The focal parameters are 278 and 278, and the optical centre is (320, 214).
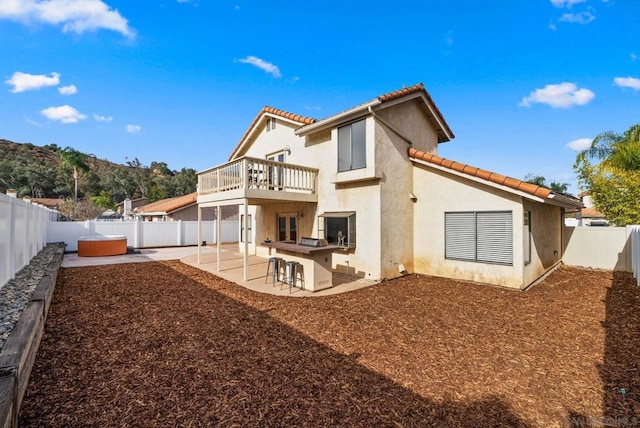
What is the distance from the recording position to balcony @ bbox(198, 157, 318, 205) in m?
9.00

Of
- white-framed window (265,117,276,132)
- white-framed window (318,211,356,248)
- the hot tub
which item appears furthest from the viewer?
the hot tub

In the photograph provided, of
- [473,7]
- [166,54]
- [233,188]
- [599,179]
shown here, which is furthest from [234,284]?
[599,179]

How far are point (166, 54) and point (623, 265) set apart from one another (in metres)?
22.2

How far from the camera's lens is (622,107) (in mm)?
18266

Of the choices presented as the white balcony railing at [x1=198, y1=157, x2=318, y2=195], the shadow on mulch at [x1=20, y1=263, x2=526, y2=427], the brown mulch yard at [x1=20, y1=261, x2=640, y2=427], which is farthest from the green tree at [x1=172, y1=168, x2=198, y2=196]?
the shadow on mulch at [x1=20, y1=263, x2=526, y2=427]

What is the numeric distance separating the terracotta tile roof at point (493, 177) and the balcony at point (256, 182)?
4396 mm

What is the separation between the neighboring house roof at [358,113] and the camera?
29.9ft

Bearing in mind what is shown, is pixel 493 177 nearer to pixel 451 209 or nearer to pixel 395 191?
pixel 451 209

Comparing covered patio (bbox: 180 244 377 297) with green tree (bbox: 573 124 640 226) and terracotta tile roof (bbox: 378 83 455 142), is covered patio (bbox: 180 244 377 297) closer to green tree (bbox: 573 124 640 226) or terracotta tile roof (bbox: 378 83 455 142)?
terracotta tile roof (bbox: 378 83 455 142)

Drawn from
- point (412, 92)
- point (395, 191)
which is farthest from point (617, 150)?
point (395, 191)

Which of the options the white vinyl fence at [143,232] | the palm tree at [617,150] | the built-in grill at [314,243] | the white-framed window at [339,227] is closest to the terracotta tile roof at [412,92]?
the white-framed window at [339,227]

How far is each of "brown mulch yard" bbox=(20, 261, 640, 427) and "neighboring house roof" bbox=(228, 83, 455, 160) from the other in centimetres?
595

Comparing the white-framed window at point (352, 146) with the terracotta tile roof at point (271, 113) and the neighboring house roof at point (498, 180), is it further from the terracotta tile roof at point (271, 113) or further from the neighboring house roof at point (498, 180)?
the neighboring house roof at point (498, 180)

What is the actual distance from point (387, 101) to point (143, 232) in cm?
1783
